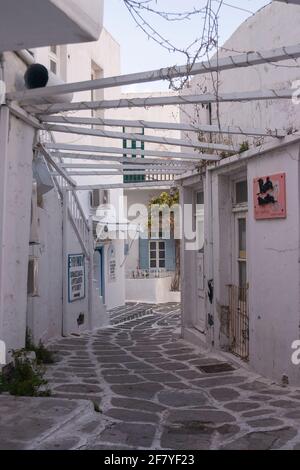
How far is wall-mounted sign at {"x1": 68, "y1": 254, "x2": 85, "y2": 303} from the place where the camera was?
493 inches

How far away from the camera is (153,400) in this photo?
6.61 meters

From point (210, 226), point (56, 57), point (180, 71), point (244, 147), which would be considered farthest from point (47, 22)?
point (56, 57)

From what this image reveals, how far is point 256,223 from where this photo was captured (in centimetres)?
812

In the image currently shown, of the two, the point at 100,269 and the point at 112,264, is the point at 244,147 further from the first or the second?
the point at 112,264

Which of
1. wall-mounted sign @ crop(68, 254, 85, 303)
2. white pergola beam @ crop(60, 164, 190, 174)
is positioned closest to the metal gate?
white pergola beam @ crop(60, 164, 190, 174)

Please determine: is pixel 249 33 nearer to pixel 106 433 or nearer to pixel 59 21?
pixel 59 21

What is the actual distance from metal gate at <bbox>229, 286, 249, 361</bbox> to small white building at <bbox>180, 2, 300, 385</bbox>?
16 millimetres

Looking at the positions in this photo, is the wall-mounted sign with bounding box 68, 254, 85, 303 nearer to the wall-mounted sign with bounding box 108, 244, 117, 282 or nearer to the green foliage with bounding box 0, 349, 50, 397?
the wall-mounted sign with bounding box 108, 244, 117, 282

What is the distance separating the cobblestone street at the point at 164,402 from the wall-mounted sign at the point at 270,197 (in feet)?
7.57

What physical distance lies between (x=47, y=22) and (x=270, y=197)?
13.2 ft

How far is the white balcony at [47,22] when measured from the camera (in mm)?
4578

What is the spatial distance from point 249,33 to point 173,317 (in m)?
9.37
